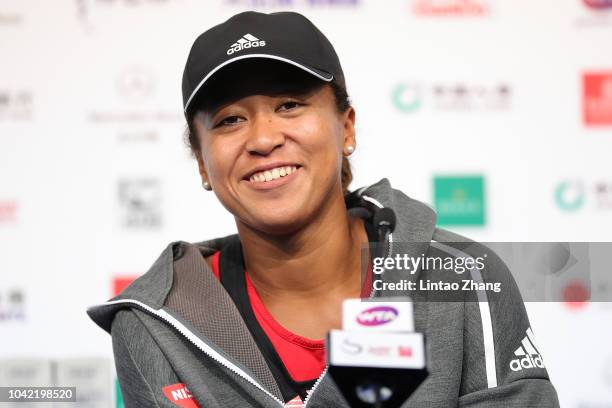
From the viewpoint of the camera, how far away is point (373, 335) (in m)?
0.60

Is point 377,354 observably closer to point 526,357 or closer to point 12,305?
point 526,357

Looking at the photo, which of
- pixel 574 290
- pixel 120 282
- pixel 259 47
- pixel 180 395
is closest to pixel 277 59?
pixel 259 47

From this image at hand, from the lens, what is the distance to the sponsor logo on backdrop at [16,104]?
2.46 m

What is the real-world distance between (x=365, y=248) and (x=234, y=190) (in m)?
0.25

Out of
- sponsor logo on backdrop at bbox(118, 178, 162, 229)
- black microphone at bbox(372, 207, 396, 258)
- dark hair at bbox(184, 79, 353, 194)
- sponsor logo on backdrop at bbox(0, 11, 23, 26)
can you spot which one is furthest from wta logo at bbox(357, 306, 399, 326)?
sponsor logo on backdrop at bbox(0, 11, 23, 26)

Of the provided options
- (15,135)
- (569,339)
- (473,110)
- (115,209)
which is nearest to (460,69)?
(473,110)

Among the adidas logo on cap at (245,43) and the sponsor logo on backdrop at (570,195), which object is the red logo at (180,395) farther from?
the sponsor logo on backdrop at (570,195)

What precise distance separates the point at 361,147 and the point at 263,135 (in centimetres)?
132

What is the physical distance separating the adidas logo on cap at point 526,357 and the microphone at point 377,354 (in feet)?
1.45

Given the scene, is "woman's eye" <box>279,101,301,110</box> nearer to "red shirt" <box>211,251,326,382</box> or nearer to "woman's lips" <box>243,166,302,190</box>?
"woman's lips" <box>243,166,302,190</box>

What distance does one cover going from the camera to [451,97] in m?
2.38

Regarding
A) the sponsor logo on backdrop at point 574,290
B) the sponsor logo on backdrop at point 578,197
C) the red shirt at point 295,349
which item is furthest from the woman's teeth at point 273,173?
the sponsor logo on backdrop at point 578,197

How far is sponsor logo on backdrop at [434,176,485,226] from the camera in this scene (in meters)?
2.38

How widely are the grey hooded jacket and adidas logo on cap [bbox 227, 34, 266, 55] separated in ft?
1.12
